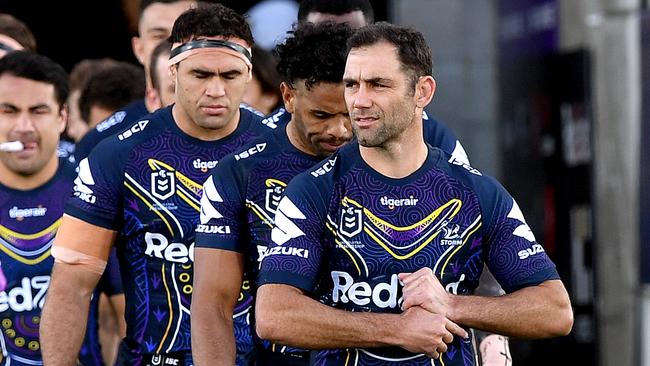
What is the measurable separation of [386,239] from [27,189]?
2626 millimetres

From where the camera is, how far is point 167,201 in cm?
691

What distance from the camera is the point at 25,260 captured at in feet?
25.6

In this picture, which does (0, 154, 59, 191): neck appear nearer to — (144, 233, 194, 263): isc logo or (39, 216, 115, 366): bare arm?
(39, 216, 115, 366): bare arm

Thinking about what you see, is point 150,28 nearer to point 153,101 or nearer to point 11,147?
point 153,101

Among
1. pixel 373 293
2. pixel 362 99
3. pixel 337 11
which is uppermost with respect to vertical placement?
pixel 337 11

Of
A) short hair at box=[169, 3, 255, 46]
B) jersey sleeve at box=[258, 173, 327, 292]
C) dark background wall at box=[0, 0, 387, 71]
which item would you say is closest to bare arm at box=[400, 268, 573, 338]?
jersey sleeve at box=[258, 173, 327, 292]

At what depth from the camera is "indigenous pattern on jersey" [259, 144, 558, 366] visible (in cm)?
586

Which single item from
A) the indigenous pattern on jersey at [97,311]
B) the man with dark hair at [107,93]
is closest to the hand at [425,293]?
the indigenous pattern on jersey at [97,311]

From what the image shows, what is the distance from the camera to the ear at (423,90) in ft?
19.7

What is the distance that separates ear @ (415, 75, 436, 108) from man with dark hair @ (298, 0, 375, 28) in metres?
1.85

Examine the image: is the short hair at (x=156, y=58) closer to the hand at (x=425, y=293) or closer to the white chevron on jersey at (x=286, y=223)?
the white chevron on jersey at (x=286, y=223)

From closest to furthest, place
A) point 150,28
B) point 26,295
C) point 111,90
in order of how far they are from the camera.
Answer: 1. point 26,295
2. point 150,28
3. point 111,90

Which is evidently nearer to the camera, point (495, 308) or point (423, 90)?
point (495, 308)

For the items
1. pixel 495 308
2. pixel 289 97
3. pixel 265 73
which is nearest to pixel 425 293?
pixel 495 308
